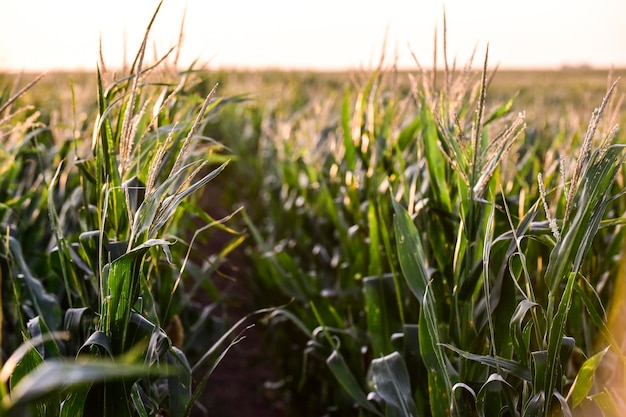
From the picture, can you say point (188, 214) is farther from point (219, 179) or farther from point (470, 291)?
point (219, 179)

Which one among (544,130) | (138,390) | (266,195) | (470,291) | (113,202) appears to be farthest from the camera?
(544,130)

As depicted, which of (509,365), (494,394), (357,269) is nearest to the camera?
(509,365)

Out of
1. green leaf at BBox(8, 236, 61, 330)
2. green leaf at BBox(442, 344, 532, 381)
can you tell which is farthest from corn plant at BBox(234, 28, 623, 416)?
green leaf at BBox(8, 236, 61, 330)

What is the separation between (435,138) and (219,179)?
666cm

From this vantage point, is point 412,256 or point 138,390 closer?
point 138,390

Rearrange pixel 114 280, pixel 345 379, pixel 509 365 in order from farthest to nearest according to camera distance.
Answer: pixel 345 379
pixel 509 365
pixel 114 280

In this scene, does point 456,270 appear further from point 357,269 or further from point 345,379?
point 357,269

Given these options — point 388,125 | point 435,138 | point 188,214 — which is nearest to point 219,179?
point 188,214

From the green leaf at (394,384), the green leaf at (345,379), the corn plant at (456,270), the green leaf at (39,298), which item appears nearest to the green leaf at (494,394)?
the corn plant at (456,270)

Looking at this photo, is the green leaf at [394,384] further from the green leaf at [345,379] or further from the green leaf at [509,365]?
the green leaf at [509,365]

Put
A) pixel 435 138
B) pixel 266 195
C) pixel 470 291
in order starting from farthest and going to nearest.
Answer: pixel 266 195 → pixel 435 138 → pixel 470 291

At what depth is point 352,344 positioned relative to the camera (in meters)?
2.40

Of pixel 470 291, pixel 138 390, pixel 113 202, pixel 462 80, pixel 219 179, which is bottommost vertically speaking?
pixel 219 179

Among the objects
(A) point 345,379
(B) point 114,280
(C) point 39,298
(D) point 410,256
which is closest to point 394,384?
(A) point 345,379
